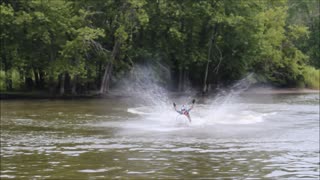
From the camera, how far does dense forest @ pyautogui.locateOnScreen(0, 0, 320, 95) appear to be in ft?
139

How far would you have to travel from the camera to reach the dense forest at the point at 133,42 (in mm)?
42344

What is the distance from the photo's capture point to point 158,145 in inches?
664

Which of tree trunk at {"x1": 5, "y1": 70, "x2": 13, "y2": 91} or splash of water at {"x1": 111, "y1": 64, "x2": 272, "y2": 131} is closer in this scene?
splash of water at {"x1": 111, "y1": 64, "x2": 272, "y2": 131}

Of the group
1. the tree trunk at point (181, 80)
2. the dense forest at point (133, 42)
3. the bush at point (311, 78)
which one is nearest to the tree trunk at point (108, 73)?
the dense forest at point (133, 42)

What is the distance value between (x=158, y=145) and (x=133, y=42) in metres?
32.9

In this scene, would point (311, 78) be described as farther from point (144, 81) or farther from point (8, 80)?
point (8, 80)

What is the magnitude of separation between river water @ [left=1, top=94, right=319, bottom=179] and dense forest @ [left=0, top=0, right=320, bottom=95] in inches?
587

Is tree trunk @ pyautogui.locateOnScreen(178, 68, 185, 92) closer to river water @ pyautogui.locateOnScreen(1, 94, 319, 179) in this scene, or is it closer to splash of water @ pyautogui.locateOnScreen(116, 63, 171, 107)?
splash of water @ pyautogui.locateOnScreen(116, 63, 171, 107)

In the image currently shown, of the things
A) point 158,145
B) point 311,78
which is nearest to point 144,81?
point 311,78

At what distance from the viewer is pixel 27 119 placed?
2538 cm

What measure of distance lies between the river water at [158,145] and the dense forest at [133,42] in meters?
14.9

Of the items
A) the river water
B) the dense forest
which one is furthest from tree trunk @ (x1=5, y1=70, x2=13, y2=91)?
the river water

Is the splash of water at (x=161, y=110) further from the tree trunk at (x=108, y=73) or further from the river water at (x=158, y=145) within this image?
the tree trunk at (x=108, y=73)

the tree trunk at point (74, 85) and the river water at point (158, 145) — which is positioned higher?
the tree trunk at point (74, 85)
